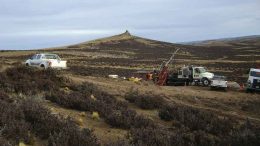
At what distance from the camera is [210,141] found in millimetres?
11367

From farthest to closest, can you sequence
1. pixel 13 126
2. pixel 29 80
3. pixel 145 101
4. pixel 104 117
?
pixel 29 80 < pixel 145 101 < pixel 104 117 < pixel 13 126

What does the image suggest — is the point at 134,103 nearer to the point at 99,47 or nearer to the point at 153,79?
the point at 153,79

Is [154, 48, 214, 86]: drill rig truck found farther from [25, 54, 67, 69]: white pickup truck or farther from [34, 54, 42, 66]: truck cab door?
[34, 54, 42, 66]: truck cab door

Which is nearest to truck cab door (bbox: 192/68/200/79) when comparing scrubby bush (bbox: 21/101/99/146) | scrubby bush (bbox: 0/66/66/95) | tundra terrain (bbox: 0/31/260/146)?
tundra terrain (bbox: 0/31/260/146)

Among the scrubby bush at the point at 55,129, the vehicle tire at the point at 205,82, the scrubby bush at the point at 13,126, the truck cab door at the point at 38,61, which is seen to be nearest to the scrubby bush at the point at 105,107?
the scrubby bush at the point at 55,129

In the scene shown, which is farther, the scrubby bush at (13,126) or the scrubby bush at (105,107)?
the scrubby bush at (105,107)

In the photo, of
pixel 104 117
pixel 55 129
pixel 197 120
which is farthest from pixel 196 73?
pixel 55 129

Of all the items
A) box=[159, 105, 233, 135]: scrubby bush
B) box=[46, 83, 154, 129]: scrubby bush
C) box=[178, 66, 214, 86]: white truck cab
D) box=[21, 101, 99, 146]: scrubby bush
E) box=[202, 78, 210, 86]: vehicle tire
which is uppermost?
box=[21, 101, 99, 146]: scrubby bush

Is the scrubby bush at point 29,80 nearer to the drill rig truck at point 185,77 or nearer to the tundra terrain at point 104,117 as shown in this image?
the tundra terrain at point 104,117

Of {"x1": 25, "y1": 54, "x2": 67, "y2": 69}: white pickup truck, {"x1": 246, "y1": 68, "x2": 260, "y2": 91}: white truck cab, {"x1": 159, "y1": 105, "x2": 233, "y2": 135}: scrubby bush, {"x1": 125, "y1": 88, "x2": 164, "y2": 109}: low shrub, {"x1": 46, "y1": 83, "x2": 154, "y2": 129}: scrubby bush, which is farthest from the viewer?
{"x1": 25, "y1": 54, "x2": 67, "y2": 69}: white pickup truck

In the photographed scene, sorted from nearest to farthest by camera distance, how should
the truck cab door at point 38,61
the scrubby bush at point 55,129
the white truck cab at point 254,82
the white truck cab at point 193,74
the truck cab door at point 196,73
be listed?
the scrubby bush at point 55,129
the white truck cab at point 254,82
the truck cab door at point 38,61
the white truck cab at point 193,74
the truck cab door at point 196,73

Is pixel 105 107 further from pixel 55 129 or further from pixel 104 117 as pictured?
pixel 55 129

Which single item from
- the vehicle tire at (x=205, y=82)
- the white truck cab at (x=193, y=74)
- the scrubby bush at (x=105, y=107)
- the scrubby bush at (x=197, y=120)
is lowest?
the vehicle tire at (x=205, y=82)

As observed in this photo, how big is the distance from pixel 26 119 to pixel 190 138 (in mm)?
4125
